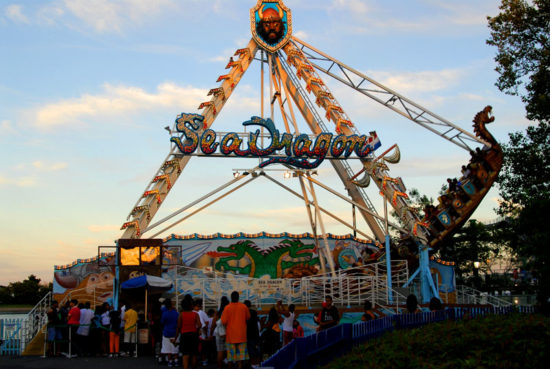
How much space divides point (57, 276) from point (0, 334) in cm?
813

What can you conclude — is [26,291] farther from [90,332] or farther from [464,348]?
[464,348]

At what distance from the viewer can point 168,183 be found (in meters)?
28.3

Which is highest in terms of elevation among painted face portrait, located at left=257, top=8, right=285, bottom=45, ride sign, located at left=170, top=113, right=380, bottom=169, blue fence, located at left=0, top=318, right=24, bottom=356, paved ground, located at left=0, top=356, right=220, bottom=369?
painted face portrait, located at left=257, top=8, right=285, bottom=45

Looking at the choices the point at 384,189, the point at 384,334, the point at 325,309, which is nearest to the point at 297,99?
the point at 384,189

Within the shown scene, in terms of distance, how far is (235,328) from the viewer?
1380 centimetres

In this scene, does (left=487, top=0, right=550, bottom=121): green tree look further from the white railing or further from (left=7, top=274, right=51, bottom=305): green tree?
(left=7, top=274, right=51, bottom=305): green tree

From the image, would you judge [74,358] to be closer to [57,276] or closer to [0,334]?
[0,334]

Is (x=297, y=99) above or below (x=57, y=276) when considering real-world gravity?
above

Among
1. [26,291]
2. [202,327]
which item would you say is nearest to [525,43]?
[202,327]

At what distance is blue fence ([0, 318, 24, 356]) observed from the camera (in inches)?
888

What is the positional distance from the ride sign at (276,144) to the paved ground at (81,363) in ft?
36.0

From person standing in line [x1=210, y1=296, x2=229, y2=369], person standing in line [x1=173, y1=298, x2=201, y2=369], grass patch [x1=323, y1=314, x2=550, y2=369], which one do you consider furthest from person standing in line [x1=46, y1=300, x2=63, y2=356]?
grass patch [x1=323, y1=314, x2=550, y2=369]

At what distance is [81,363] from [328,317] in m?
7.03

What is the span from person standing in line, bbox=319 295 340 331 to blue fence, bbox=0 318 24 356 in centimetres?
1157
